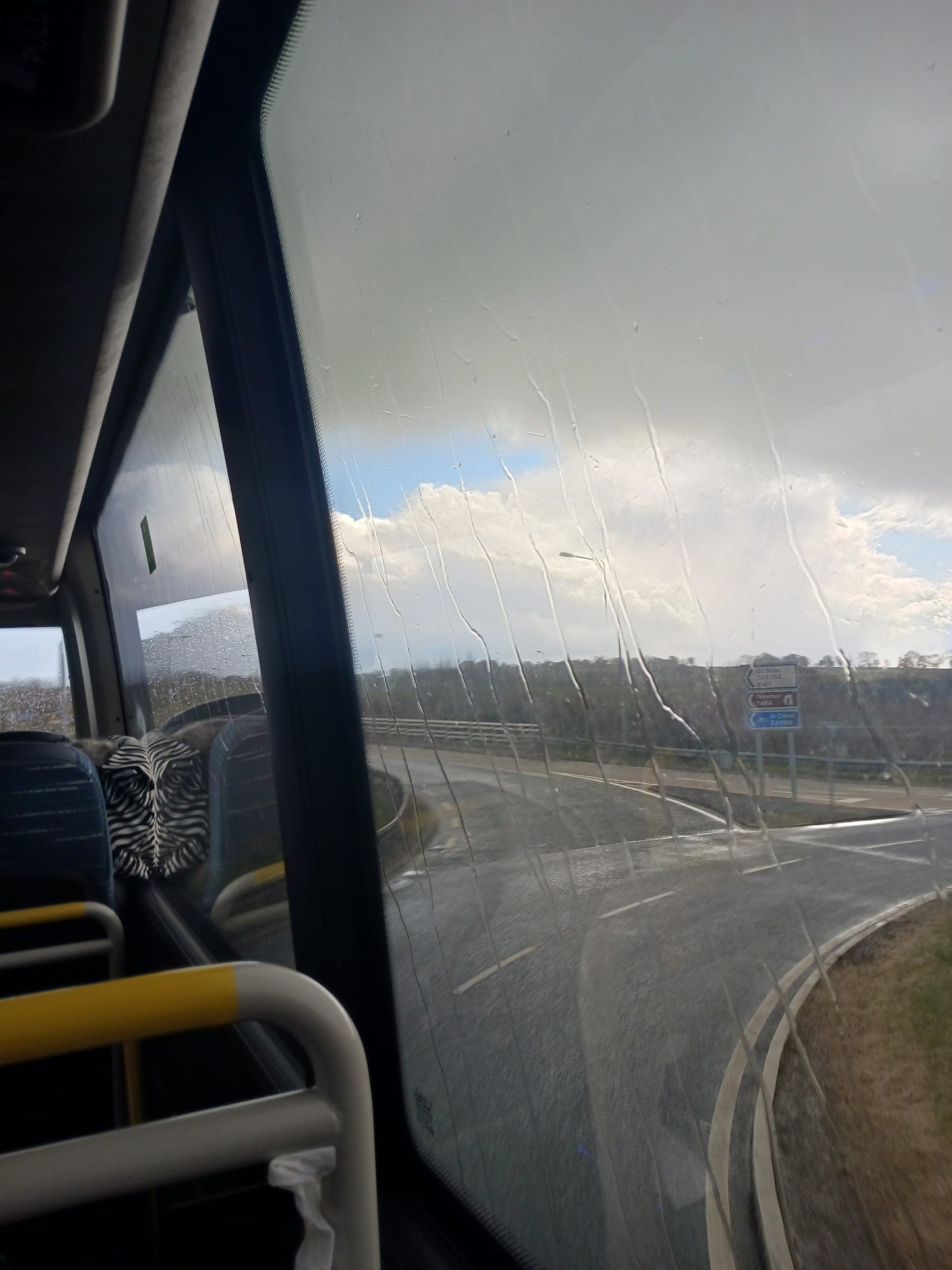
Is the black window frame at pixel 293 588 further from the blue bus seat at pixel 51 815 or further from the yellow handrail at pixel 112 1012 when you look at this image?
the yellow handrail at pixel 112 1012

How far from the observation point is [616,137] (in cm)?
99

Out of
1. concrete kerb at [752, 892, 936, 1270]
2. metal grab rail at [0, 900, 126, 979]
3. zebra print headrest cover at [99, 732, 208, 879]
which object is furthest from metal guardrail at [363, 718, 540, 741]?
zebra print headrest cover at [99, 732, 208, 879]

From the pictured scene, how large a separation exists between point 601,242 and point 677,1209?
1.19 meters

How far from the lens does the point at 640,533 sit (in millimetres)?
986

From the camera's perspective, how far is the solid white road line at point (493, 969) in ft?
4.56

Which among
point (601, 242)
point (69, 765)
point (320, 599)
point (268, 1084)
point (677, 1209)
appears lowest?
point (268, 1084)

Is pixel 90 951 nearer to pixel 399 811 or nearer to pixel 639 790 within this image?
pixel 399 811

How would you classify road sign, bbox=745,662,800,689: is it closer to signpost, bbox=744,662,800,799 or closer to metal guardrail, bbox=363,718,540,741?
signpost, bbox=744,662,800,799

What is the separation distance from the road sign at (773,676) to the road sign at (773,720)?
0.03 metres

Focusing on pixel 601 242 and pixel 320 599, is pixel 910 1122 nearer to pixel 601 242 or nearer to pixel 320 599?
pixel 601 242

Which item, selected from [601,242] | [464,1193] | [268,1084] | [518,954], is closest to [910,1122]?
[518,954]

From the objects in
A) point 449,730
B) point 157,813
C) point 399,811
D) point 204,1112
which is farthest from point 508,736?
point 157,813

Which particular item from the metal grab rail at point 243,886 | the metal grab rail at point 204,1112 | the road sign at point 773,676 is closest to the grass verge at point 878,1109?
the road sign at point 773,676

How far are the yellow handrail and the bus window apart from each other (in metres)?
1.39
